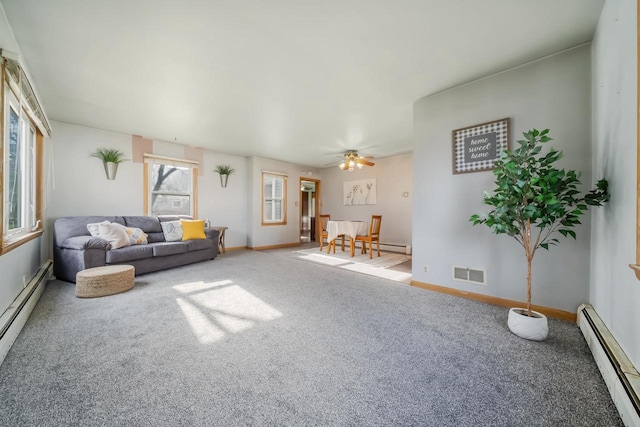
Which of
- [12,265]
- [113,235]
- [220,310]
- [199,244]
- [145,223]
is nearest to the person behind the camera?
[12,265]

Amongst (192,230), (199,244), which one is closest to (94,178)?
(192,230)

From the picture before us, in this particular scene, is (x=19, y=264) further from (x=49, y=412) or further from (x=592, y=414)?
(x=592, y=414)

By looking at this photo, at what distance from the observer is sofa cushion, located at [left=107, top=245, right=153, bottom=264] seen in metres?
3.36

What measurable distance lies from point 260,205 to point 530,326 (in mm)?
5720

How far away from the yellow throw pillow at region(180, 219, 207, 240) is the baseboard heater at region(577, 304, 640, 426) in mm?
5153

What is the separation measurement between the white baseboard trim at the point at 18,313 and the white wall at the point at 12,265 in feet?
0.15

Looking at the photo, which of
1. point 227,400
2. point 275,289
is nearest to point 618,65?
point 227,400

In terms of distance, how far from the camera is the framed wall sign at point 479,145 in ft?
8.16

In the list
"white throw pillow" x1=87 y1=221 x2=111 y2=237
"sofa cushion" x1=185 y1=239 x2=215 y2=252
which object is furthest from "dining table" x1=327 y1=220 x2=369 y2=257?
"white throw pillow" x1=87 y1=221 x2=111 y2=237

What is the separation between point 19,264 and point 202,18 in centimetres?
291

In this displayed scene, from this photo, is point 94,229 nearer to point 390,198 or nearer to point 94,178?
point 94,178

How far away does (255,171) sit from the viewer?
6281mm

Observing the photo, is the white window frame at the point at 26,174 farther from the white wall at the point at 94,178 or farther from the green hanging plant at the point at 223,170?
the green hanging plant at the point at 223,170

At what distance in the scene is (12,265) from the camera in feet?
6.97
